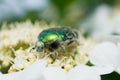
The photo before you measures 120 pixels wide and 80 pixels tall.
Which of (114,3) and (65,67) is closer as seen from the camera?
(65,67)

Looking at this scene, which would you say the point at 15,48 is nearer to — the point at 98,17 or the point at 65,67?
the point at 65,67

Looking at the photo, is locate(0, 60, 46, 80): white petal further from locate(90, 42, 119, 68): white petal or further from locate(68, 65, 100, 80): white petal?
locate(90, 42, 119, 68): white petal

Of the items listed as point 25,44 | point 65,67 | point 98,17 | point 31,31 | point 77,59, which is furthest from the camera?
point 98,17

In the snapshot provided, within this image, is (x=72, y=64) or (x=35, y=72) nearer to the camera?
(x=35, y=72)

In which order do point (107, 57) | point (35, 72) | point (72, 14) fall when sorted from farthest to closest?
point (72, 14) → point (107, 57) → point (35, 72)

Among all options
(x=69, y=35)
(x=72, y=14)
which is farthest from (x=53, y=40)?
(x=72, y=14)

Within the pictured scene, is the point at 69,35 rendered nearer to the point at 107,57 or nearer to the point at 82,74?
the point at 107,57

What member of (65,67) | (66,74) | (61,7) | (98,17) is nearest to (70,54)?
(65,67)

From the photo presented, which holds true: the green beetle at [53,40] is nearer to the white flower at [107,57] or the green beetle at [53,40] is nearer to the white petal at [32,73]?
the white flower at [107,57]
